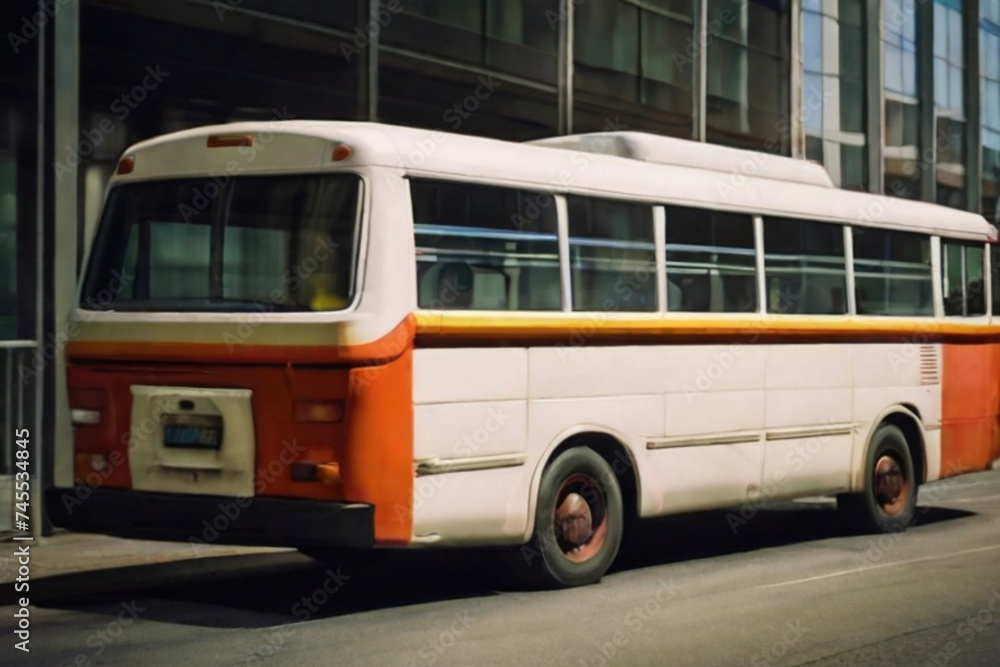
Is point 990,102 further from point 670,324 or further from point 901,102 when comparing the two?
point 670,324

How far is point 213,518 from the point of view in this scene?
9500mm

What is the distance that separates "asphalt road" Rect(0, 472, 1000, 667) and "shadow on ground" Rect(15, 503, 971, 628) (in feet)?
0.06

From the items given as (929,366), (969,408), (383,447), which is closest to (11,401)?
(383,447)

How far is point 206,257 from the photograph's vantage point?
9.93 metres

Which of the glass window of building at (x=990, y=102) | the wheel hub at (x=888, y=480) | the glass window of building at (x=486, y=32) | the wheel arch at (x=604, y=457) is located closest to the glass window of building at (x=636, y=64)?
the glass window of building at (x=486, y=32)

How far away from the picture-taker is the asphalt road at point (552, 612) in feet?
27.3

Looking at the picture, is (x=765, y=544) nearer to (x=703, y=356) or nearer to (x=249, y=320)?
(x=703, y=356)

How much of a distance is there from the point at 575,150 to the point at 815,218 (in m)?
2.48

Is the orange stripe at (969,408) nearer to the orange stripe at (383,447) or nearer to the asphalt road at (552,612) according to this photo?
the asphalt road at (552,612)

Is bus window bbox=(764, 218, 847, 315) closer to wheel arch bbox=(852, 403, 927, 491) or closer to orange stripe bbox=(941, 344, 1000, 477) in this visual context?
wheel arch bbox=(852, 403, 927, 491)

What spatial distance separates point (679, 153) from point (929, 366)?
3848 millimetres

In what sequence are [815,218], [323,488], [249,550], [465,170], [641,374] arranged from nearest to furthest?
1. [323,488]
2. [465,170]
3. [641,374]
4. [249,550]
5. [815,218]

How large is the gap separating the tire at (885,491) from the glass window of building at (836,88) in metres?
12.3

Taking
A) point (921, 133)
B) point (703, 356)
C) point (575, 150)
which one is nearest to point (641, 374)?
point (703, 356)
